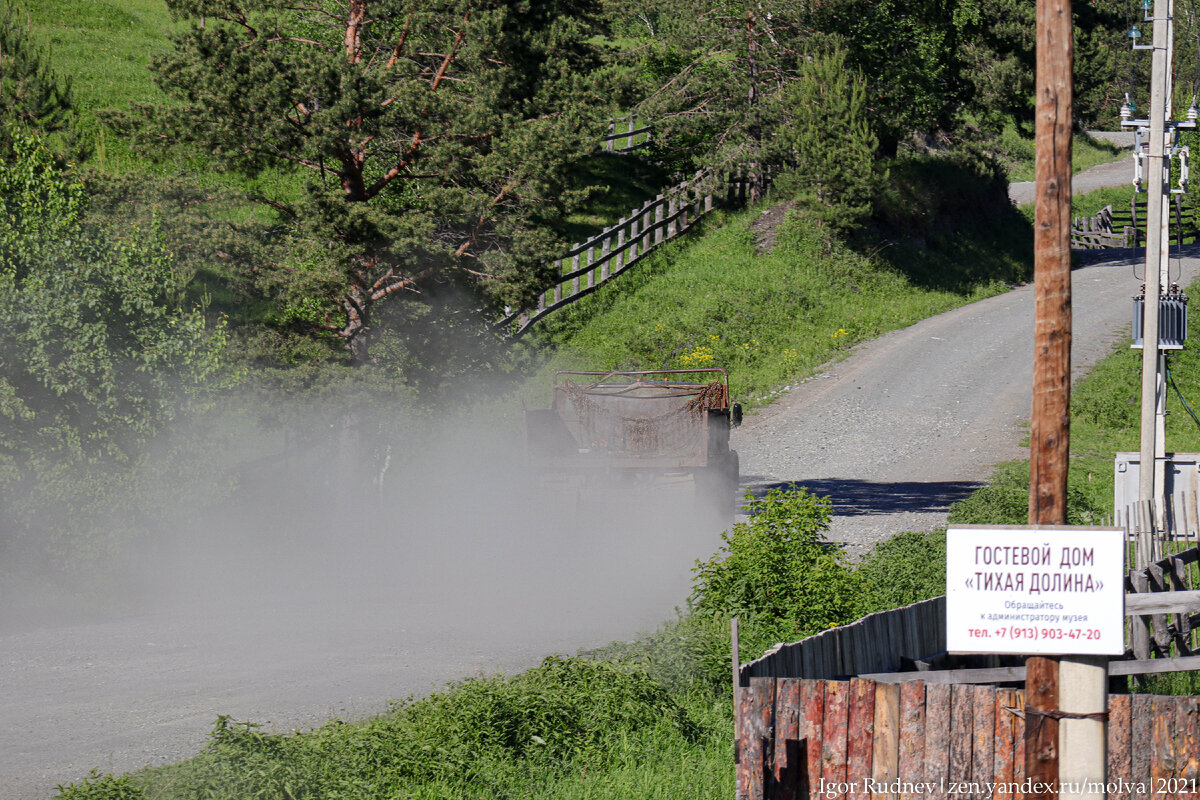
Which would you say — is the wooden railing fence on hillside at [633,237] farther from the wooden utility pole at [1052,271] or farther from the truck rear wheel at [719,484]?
the wooden utility pole at [1052,271]

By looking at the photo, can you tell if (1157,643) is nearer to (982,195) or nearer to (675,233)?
(675,233)

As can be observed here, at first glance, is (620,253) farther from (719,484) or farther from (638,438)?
(719,484)

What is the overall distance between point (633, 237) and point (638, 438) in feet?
67.3

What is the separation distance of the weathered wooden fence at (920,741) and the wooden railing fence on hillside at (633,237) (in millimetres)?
26551

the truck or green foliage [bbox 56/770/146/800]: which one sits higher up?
the truck

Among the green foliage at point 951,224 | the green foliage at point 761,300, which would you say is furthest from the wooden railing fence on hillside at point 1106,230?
the green foliage at point 761,300

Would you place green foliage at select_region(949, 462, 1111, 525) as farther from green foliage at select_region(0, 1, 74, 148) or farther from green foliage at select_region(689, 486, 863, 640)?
green foliage at select_region(0, 1, 74, 148)

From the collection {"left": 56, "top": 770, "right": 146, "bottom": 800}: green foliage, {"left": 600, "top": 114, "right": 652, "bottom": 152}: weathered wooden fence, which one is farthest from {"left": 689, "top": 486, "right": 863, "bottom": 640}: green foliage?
{"left": 600, "top": 114, "right": 652, "bottom": 152}: weathered wooden fence

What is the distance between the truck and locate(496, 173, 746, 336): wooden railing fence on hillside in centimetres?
1427

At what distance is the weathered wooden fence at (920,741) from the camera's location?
6988 millimetres

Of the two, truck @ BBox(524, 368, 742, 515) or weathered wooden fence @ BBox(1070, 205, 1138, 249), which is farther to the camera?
weathered wooden fence @ BBox(1070, 205, 1138, 249)

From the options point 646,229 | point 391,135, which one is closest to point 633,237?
point 646,229

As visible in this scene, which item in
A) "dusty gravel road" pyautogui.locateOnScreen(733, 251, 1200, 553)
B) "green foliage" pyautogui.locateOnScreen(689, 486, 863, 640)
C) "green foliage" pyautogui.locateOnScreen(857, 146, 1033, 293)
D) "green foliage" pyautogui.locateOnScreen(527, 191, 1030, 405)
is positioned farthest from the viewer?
"green foliage" pyautogui.locateOnScreen(857, 146, 1033, 293)

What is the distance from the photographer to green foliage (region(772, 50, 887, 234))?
35812 mm
